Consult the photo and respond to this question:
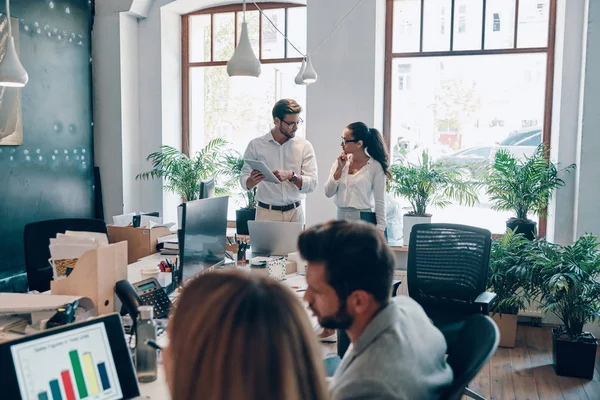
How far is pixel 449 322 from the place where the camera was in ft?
10.4

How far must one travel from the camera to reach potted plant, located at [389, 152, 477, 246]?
15.7 ft

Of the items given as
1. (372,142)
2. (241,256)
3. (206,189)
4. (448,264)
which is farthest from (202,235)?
(372,142)

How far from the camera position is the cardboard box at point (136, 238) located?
11.3ft

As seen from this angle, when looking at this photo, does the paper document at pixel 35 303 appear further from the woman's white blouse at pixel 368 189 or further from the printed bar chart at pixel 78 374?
the woman's white blouse at pixel 368 189

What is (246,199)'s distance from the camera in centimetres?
558

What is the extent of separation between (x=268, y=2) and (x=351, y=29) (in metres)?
1.12

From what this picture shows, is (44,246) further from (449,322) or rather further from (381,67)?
(381,67)

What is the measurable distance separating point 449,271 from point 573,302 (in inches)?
40.7

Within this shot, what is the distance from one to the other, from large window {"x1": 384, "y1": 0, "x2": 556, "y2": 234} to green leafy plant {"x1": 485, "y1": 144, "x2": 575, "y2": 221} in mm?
361

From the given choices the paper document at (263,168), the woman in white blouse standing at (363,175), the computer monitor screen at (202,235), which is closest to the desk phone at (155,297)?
the computer monitor screen at (202,235)

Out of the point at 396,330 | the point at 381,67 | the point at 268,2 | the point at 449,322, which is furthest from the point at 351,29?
the point at 396,330

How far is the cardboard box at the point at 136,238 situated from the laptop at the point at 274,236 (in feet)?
2.07

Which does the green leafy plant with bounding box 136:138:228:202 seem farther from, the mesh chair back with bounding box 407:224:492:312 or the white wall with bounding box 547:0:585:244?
the white wall with bounding box 547:0:585:244

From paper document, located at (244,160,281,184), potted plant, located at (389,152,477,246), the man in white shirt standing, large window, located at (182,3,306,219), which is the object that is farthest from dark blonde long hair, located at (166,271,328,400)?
large window, located at (182,3,306,219)
